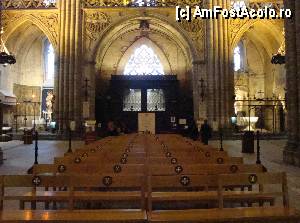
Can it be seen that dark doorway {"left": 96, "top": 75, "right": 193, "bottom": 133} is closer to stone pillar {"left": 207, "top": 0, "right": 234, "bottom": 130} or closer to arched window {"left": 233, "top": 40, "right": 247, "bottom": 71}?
stone pillar {"left": 207, "top": 0, "right": 234, "bottom": 130}

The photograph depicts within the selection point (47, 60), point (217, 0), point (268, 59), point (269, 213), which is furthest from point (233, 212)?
point (47, 60)

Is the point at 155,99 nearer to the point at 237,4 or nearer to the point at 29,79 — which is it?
the point at 237,4

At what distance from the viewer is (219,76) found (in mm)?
23625

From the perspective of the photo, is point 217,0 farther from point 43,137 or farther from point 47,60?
point 47,60

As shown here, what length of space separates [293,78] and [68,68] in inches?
608

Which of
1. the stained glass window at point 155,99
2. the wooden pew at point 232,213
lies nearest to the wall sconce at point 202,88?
the stained glass window at point 155,99

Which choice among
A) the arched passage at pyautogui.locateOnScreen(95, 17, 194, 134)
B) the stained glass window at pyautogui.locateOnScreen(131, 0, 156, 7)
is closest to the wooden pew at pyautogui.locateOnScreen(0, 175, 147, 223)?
the stained glass window at pyautogui.locateOnScreen(131, 0, 156, 7)

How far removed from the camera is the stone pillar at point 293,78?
39.5 feet

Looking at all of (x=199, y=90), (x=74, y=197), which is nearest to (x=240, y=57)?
(x=199, y=90)

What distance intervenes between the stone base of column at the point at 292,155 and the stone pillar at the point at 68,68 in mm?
15049

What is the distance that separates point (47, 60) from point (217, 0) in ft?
57.8

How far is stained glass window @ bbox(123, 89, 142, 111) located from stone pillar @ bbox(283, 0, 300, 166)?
17.7 meters

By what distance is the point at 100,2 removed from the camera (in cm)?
2528

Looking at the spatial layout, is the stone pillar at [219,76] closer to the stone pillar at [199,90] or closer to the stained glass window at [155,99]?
the stone pillar at [199,90]
